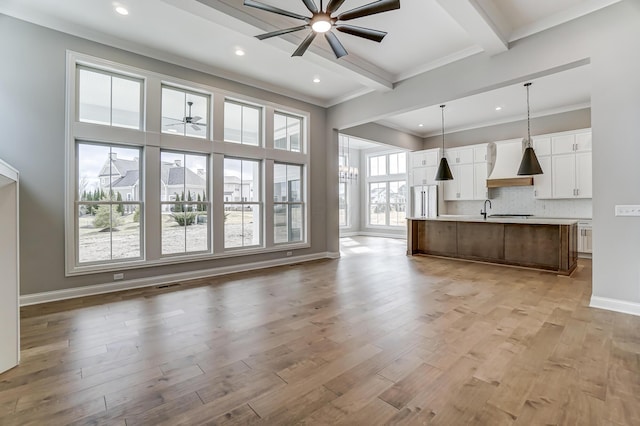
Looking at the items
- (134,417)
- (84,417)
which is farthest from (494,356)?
(84,417)

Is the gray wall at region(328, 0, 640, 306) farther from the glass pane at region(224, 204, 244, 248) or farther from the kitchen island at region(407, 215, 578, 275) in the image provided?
the glass pane at region(224, 204, 244, 248)

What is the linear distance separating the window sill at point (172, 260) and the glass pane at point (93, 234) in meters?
0.15

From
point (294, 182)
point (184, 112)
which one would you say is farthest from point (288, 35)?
point (294, 182)

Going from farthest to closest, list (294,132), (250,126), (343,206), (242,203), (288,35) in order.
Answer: (343,206) < (294,132) < (250,126) < (242,203) < (288,35)

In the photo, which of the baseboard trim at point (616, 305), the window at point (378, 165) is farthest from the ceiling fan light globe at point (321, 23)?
the window at point (378, 165)

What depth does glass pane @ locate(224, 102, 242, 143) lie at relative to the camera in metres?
5.50

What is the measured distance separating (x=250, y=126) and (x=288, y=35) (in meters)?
2.23

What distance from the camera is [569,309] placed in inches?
134

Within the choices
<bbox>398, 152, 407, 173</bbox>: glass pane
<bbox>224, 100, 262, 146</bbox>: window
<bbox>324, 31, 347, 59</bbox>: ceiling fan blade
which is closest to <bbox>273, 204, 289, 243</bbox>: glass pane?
<bbox>224, 100, 262, 146</bbox>: window

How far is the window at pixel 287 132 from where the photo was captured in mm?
6246

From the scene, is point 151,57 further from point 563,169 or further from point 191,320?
point 563,169

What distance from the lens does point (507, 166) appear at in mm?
7566

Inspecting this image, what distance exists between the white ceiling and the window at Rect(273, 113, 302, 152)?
2.90 ft

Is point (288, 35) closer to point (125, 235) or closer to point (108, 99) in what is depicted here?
point (108, 99)
